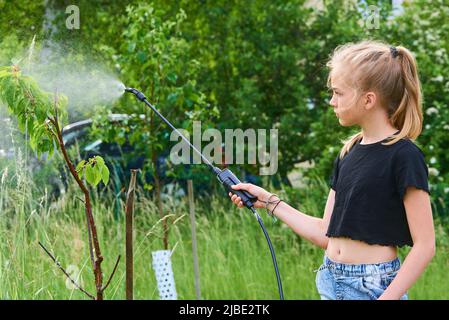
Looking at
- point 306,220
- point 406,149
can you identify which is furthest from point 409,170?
point 306,220

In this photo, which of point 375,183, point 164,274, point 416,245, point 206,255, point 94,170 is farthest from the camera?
point 206,255

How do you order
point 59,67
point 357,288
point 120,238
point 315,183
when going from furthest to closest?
point 315,183, point 59,67, point 120,238, point 357,288

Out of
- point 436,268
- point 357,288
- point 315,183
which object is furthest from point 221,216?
point 357,288

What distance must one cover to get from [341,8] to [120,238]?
3334 millimetres

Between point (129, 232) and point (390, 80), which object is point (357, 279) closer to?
point (390, 80)

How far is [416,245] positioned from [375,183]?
21cm

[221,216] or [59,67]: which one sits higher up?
[59,67]

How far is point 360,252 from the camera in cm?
236

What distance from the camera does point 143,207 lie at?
6074mm

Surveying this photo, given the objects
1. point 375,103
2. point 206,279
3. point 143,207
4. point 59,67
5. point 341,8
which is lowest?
point 206,279

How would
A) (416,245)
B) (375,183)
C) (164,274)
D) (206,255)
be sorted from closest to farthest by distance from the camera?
(416,245) < (375,183) < (164,274) < (206,255)

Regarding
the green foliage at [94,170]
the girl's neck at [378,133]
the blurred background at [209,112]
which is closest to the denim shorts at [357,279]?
the girl's neck at [378,133]
